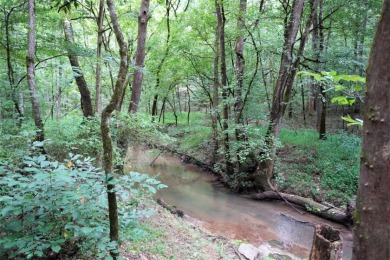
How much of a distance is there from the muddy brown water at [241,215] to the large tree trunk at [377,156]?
5.53 m

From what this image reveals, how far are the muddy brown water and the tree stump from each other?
12.7 feet

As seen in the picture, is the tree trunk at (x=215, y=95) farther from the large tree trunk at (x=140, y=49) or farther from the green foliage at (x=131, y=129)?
the green foliage at (x=131, y=129)

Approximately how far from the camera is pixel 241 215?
831cm

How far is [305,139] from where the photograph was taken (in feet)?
40.1

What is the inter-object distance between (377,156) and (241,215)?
25.6 ft

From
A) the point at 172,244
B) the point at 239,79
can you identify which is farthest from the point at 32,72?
the point at 239,79

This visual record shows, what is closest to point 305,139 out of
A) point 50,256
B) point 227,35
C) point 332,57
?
point 332,57

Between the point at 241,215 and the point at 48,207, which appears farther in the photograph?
the point at 241,215

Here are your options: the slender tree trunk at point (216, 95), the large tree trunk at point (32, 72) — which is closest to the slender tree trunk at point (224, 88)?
the slender tree trunk at point (216, 95)

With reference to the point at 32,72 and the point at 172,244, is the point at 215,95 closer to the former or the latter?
the point at 32,72

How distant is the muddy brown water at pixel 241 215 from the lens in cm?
687

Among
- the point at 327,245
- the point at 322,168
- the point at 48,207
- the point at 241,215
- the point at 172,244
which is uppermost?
the point at 48,207

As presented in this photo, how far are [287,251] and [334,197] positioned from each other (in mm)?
3394

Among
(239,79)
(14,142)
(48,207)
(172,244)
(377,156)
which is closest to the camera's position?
(377,156)
